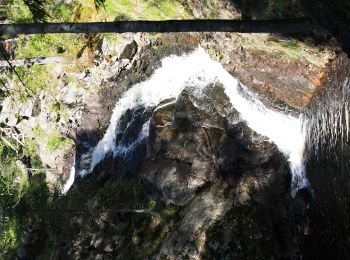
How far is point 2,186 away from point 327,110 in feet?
29.6

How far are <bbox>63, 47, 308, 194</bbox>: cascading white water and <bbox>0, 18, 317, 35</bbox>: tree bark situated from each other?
17.2ft

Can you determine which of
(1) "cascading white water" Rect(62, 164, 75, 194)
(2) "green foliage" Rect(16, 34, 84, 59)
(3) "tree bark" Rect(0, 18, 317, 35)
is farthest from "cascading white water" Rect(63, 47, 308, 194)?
(3) "tree bark" Rect(0, 18, 317, 35)

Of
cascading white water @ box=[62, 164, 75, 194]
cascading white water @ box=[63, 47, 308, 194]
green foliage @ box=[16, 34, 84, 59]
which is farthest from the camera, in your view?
cascading white water @ box=[62, 164, 75, 194]

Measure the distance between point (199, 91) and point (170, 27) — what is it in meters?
6.28

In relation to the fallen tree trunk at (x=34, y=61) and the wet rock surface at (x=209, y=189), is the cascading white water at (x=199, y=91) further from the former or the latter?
the fallen tree trunk at (x=34, y=61)

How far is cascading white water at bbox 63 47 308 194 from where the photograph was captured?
8453mm

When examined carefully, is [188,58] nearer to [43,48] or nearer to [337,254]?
[43,48]

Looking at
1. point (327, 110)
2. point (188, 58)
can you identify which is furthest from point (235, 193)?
point (188, 58)

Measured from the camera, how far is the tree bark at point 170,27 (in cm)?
328

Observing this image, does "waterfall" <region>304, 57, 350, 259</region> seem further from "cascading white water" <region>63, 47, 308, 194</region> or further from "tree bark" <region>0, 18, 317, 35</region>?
"tree bark" <region>0, 18, 317, 35</region>

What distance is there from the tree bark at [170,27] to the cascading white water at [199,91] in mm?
5233

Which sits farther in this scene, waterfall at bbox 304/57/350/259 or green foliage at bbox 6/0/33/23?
green foliage at bbox 6/0/33/23

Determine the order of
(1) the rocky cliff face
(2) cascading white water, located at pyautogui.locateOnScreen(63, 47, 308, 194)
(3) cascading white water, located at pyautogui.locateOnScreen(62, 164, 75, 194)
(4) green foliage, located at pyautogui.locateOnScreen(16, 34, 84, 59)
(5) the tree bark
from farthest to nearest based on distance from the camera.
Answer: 1. (3) cascading white water, located at pyautogui.locateOnScreen(62, 164, 75, 194)
2. (4) green foliage, located at pyautogui.locateOnScreen(16, 34, 84, 59)
3. (2) cascading white water, located at pyautogui.locateOnScreen(63, 47, 308, 194)
4. (1) the rocky cliff face
5. (5) the tree bark

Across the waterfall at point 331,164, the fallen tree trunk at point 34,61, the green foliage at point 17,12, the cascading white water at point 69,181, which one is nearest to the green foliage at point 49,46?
the fallen tree trunk at point 34,61
